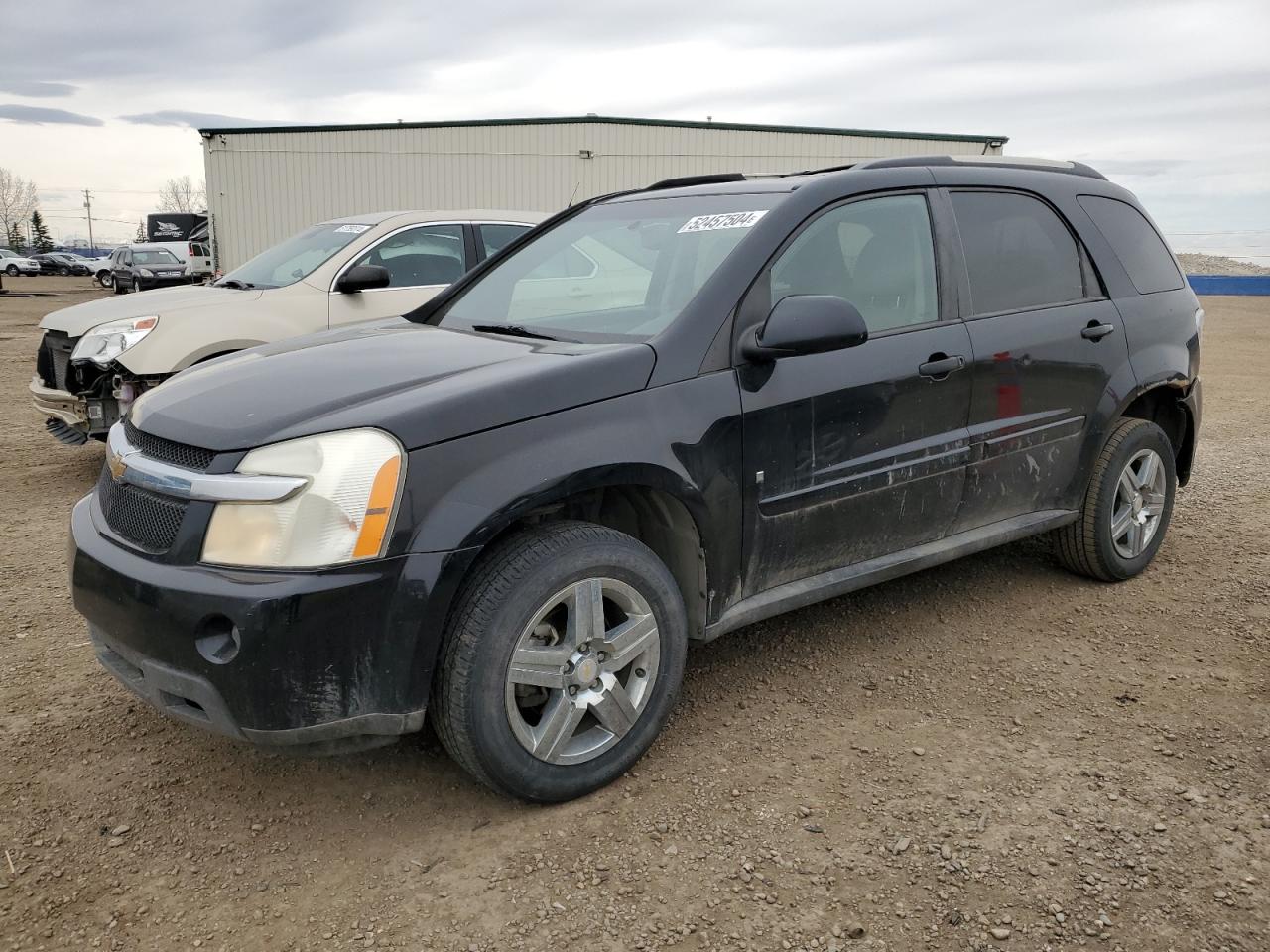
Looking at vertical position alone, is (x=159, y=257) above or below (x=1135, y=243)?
below

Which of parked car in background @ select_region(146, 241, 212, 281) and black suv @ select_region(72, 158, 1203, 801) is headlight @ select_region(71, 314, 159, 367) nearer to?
black suv @ select_region(72, 158, 1203, 801)

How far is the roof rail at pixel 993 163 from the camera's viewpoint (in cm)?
369

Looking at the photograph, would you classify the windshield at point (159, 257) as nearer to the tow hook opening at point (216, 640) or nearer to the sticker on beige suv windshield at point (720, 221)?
the sticker on beige suv windshield at point (720, 221)

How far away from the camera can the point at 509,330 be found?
3.46 meters

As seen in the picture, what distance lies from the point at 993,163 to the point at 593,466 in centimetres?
246

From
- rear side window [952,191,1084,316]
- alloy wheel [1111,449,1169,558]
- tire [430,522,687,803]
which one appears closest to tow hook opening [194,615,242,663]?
tire [430,522,687,803]

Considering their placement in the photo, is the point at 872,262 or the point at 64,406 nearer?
the point at 872,262

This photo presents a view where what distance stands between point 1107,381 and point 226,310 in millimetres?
5058

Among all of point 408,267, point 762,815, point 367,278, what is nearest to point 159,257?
point 408,267

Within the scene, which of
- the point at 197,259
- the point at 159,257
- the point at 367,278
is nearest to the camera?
the point at 367,278

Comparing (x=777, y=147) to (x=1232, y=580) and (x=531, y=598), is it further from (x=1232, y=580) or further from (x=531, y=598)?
(x=531, y=598)

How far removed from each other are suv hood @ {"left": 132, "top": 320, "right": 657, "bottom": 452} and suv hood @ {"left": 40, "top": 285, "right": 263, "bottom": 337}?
11.2 feet

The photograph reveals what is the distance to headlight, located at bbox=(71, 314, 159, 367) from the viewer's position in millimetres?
6000

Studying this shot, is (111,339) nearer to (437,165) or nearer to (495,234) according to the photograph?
(495,234)
